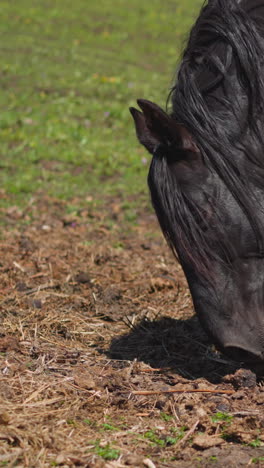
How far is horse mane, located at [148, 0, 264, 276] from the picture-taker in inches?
134

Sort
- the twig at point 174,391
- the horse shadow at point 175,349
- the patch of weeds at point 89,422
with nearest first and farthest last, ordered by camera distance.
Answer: the patch of weeds at point 89,422
the twig at point 174,391
the horse shadow at point 175,349

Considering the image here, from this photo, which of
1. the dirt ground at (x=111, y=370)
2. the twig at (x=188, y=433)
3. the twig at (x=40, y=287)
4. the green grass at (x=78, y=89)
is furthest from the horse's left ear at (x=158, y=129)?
the twig at (x=40, y=287)

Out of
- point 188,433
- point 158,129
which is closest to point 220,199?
point 158,129

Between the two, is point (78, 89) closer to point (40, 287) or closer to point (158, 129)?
point (40, 287)

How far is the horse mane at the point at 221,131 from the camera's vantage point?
3.39m

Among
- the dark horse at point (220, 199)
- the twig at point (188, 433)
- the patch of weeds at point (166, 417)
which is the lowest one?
the patch of weeds at point (166, 417)

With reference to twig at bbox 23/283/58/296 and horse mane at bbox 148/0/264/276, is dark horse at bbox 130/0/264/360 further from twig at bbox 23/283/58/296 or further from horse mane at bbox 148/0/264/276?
twig at bbox 23/283/58/296

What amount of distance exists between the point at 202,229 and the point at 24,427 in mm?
1257

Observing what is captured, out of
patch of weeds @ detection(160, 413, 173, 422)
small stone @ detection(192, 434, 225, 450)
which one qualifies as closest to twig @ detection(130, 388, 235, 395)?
patch of weeds @ detection(160, 413, 173, 422)

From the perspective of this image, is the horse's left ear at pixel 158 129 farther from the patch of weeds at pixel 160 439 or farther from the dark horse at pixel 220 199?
the patch of weeds at pixel 160 439

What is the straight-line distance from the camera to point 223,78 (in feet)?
11.8

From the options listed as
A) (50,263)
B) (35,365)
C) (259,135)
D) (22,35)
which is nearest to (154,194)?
(259,135)

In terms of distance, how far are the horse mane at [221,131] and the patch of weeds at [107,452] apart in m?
0.98

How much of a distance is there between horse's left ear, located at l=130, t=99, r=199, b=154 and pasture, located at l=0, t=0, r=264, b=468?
637mm
